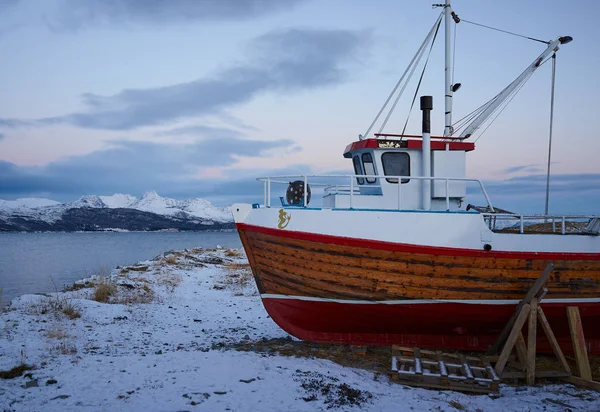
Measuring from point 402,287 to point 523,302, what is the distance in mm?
2452

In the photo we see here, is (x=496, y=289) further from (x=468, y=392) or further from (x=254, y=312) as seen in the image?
(x=254, y=312)

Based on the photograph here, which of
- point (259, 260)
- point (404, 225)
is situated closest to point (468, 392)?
point (404, 225)

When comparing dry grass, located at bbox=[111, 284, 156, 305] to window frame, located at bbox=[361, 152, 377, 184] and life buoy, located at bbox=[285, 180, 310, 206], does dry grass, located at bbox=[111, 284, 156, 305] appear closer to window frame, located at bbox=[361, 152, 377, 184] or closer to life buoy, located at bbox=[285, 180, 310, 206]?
life buoy, located at bbox=[285, 180, 310, 206]

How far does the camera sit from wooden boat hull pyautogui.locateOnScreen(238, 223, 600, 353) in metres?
8.65

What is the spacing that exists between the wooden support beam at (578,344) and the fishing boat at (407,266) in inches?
15.1

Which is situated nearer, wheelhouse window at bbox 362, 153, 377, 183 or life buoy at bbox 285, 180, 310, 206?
life buoy at bbox 285, 180, 310, 206

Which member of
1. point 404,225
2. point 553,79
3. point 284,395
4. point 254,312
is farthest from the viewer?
point 254,312

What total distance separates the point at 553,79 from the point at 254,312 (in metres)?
10.3

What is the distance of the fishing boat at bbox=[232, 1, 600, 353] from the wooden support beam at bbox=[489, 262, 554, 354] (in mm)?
161

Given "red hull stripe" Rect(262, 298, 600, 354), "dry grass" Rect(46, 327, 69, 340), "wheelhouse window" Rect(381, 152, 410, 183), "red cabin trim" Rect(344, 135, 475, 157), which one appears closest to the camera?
"red hull stripe" Rect(262, 298, 600, 354)

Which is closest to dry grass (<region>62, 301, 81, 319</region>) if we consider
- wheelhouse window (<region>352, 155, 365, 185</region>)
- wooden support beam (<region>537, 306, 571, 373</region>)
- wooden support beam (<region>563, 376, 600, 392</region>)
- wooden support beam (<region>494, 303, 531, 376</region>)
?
wheelhouse window (<region>352, 155, 365, 185</region>)

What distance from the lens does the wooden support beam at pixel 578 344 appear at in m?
8.44

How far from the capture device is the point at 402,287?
8.68m

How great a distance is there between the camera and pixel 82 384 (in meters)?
6.75
